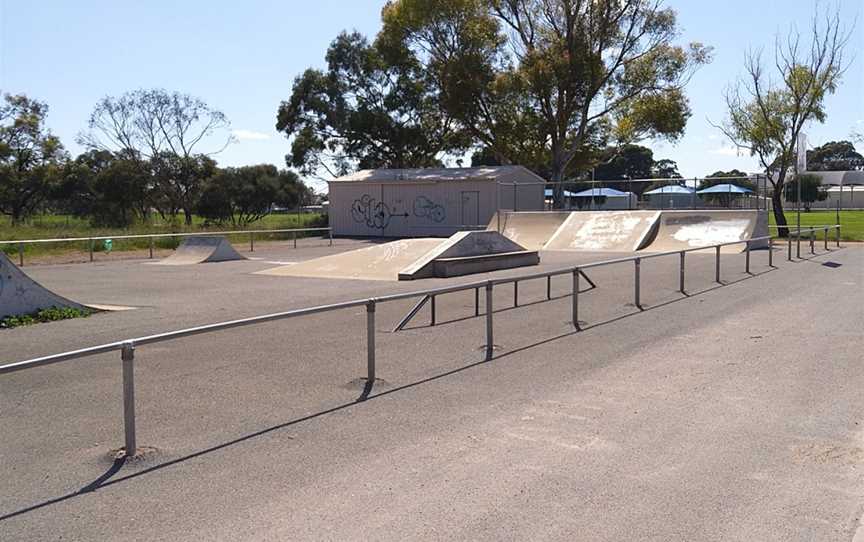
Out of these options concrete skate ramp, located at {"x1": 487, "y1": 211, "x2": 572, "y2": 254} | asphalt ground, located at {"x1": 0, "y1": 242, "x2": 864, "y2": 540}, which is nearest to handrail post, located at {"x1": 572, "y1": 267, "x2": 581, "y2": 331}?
asphalt ground, located at {"x1": 0, "y1": 242, "x2": 864, "y2": 540}

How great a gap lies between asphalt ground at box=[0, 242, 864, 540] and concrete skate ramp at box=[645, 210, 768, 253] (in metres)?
15.7

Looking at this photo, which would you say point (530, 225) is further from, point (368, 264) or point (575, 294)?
point (575, 294)

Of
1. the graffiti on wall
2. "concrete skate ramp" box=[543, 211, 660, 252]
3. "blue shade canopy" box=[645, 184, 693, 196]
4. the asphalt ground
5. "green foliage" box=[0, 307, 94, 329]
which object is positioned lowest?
the asphalt ground

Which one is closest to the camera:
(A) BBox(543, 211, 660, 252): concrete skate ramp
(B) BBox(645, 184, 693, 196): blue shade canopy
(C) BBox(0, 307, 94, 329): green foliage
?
(C) BBox(0, 307, 94, 329): green foliage

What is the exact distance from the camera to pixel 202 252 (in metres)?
24.6

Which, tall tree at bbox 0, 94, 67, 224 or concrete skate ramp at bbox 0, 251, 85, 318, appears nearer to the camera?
concrete skate ramp at bbox 0, 251, 85, 318

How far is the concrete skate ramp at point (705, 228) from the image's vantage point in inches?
1050

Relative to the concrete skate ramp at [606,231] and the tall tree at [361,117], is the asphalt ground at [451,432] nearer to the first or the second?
the concrete skate ramp at [606,231]

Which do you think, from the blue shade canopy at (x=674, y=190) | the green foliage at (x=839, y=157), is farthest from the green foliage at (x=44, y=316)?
the green foliage at (x=839, y=157)

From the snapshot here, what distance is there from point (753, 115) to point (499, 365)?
3043 cm

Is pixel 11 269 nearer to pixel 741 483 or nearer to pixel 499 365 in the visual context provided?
pixel 499 365

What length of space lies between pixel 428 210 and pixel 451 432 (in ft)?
116

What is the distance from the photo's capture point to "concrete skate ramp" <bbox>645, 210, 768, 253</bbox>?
26.7 metres

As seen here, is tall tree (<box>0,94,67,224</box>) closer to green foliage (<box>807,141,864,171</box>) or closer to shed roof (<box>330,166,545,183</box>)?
shed roof (<box>330,166,545,183</box>)
